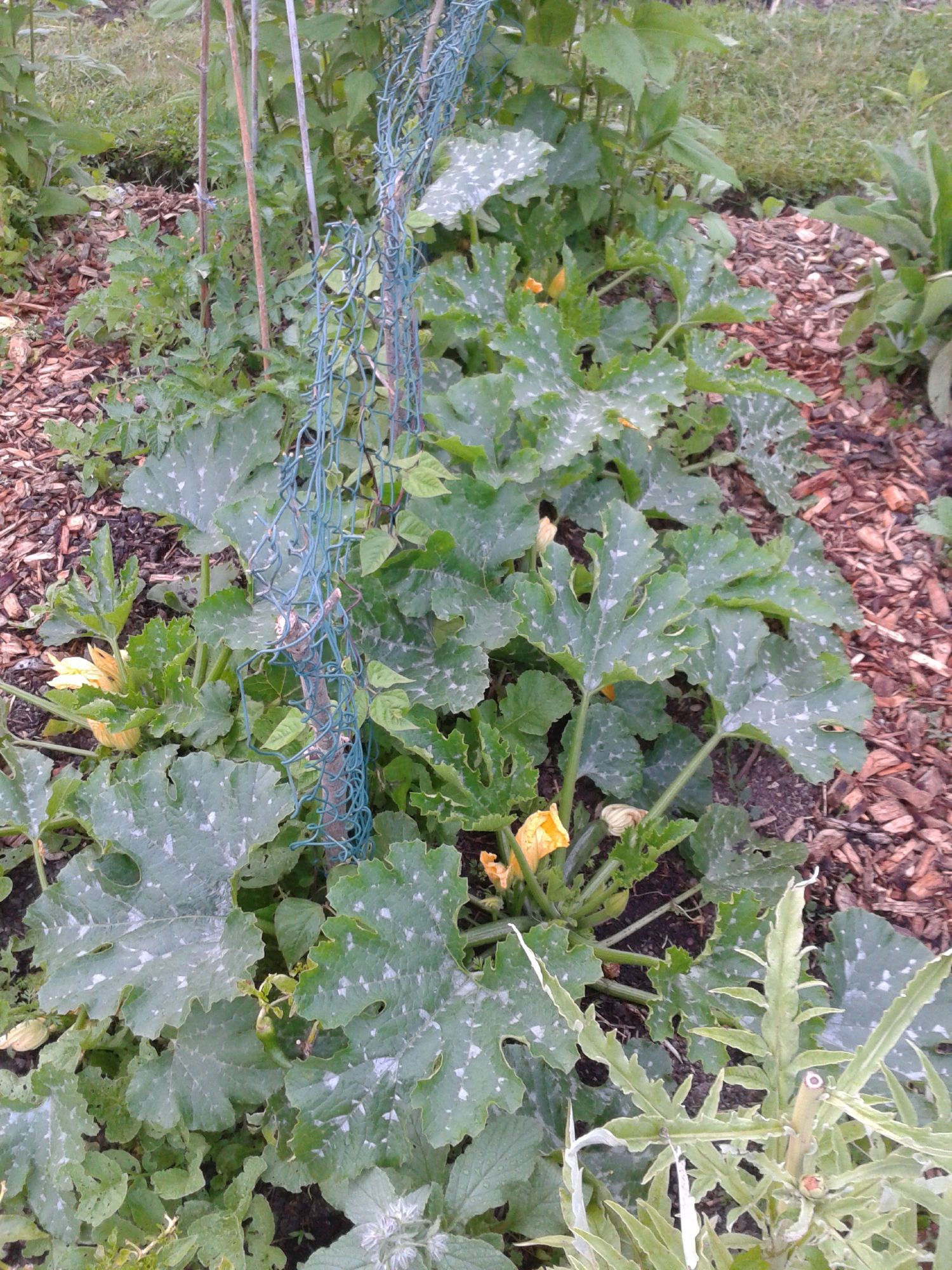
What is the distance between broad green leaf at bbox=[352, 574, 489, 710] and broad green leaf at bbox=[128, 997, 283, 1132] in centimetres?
76

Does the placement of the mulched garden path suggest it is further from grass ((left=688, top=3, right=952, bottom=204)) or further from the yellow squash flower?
grass ((left=688, top=3, right=952, bottom=204))

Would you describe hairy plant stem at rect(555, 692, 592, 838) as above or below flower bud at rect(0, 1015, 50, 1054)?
above

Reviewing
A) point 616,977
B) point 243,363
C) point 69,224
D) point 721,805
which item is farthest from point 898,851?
point 69,224

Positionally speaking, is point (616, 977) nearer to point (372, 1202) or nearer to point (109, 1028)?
point (372, 1202)

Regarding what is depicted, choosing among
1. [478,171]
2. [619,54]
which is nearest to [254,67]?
[478,171]

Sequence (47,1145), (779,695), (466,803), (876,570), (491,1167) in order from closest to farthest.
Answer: (491,1167)
(47,1145)
(466,803)
(779,695)
(876,570)

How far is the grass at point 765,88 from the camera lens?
15.0ft

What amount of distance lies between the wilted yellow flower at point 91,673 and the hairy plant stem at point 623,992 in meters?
1.37

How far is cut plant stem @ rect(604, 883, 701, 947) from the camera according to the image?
229cm

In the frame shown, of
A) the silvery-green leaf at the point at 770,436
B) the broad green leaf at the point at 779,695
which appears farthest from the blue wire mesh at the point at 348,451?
the silvery-green leaf at the point at 770,436

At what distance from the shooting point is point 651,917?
2.33m

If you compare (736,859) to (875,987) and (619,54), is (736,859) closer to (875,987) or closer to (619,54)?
(875,987)

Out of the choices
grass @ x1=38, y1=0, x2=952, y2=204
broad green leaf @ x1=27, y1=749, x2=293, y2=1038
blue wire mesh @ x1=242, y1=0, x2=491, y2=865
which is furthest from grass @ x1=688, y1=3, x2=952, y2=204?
broad green leaf @ x1=27, y1=749, x2=293, y2=1038

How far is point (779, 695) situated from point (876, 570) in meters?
0.98
